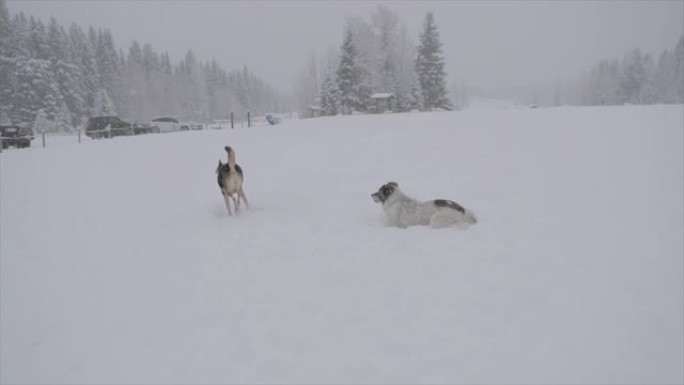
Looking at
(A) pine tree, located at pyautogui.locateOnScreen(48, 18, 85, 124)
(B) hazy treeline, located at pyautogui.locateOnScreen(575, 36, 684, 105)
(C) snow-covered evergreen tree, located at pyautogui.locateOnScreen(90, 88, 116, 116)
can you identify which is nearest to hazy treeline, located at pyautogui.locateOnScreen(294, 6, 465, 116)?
(C) snow-covered evergreen tree, located at pyautogui.locateOnScreen(90, 88, 116, 116)

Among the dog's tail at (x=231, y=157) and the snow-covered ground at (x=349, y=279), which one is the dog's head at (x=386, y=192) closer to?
the snow-covered ground at (x=349, y=279)

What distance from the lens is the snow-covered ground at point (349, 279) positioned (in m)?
4.10

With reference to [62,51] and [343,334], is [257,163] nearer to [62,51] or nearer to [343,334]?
[343,334]

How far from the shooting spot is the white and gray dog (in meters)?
7.67

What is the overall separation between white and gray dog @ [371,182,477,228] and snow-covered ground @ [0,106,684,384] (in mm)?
350

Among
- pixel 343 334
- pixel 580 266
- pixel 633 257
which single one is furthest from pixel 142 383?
pixel 633 257

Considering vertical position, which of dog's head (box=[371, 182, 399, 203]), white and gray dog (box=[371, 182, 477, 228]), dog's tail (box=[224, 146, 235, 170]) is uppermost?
dog's tail (box=[224, 146, 235, 170])

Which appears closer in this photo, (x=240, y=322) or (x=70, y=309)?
(x=240, y=322)

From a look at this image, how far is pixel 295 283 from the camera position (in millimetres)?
5742

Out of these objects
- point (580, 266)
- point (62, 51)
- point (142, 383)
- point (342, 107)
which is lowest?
point (142, 383)

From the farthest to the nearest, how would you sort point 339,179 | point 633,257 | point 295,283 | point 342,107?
point 342,107, point 339,179, point 633,257, point 295,283

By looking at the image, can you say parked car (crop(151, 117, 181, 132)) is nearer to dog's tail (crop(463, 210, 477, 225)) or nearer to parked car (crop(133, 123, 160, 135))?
parked car (crop(133, 123, 160, 135))

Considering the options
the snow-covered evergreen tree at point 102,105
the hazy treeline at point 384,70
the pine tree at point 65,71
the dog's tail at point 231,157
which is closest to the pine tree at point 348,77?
the hazy treeline at point 384,70

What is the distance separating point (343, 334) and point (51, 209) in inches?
352
